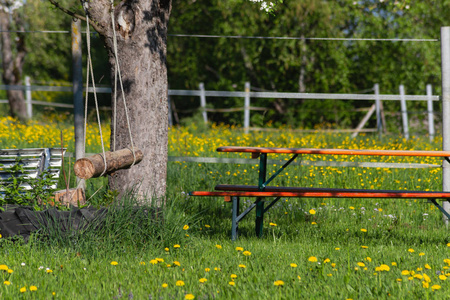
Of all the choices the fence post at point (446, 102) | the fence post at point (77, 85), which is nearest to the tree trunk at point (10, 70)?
the fence post at point (77, 85)

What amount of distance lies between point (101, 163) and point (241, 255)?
1.22m

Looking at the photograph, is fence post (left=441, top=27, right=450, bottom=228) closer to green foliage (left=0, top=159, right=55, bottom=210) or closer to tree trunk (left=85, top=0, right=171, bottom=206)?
tree trunk (left=85, top=0, right=171, bottom=206)

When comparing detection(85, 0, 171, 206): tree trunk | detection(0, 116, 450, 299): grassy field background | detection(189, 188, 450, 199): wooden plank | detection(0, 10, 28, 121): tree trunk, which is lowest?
detection(0, 116, 450, 299): grassy field background

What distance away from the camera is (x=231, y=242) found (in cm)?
437

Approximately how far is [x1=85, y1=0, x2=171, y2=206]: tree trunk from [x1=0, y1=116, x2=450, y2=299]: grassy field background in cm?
38

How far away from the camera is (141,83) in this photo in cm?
463

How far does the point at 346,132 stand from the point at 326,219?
7517 millimetres

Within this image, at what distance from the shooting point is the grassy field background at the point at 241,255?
3.03m

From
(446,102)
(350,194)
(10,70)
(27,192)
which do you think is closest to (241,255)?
(350,194)

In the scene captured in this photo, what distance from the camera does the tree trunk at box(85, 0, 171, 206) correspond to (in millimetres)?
4590

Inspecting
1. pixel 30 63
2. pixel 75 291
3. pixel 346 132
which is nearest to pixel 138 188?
pixel 75 291

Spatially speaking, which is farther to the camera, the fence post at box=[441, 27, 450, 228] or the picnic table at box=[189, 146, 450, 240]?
the fence post at box=[441, 27, 450, 228]

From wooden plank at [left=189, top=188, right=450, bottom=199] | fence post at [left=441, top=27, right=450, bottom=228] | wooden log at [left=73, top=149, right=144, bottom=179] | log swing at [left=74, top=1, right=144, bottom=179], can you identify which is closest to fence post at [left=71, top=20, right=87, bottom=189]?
log swing at [left=74, top=1, right=144, bottom=179]

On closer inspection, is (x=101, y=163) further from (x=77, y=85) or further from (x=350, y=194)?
(x=77, y=85)
